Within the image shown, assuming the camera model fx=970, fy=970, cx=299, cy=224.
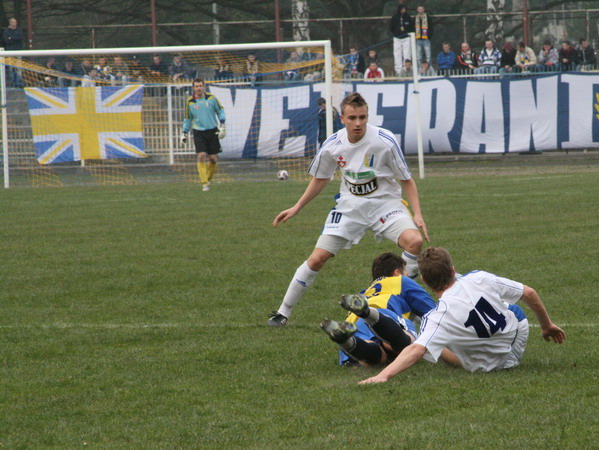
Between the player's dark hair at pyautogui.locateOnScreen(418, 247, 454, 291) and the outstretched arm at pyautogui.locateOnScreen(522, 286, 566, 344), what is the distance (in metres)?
0.45

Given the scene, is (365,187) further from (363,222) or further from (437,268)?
(437,268)

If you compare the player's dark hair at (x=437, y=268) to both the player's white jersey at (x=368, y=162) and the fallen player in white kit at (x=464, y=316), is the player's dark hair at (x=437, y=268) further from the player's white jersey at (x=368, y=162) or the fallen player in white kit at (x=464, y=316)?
the player's white jersey at (x=368, y=162)

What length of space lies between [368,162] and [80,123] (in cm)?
1608

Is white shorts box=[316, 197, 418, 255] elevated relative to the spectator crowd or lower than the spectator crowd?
lower

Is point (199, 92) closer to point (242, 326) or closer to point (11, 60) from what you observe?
point (11, 60)

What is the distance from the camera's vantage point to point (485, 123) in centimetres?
2461

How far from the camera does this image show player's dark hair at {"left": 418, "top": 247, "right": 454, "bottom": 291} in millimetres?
5605

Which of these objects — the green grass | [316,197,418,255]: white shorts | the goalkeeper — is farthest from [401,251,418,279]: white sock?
the goalkeeper

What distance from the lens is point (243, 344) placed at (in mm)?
7004

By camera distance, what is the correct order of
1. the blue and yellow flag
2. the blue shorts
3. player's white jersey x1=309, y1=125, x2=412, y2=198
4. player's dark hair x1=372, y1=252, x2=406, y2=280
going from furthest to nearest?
the blue and yellow flag, player's white jersey x1=309, y1=125, x2=412, y2=198, player's dark hair x1=372, y1=252, x2=406, y2=280, the blue shorts

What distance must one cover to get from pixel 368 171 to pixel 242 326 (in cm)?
158

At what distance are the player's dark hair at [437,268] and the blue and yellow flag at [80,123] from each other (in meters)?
17.9

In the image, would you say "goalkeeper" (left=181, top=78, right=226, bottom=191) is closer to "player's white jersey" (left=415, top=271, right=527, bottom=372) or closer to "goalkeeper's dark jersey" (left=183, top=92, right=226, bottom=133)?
"goalkeeper's dark jersey" (left=183, top=92, right=226, bottom=133)

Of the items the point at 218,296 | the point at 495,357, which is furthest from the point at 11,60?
the point at 495,357
